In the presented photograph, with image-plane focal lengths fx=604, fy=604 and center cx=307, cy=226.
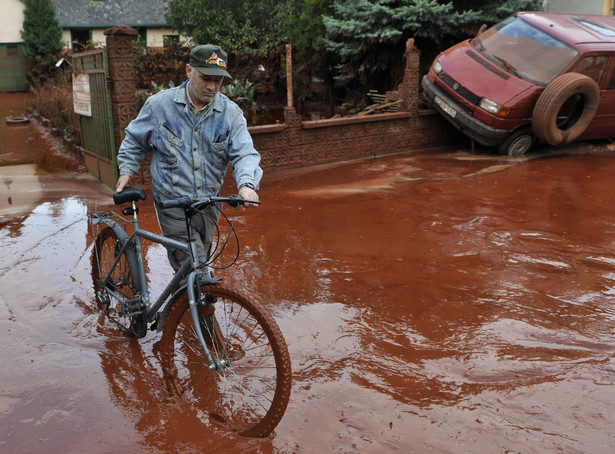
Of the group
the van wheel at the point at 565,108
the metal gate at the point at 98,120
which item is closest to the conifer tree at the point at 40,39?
the metal gate at the point at 98,120

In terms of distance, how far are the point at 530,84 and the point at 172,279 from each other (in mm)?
8877

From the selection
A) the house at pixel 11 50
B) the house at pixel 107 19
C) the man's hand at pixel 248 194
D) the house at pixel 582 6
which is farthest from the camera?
the house at pixel 107 19

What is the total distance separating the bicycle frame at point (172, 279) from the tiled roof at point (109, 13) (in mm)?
32621

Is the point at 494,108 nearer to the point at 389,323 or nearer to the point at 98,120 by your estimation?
the point at 98,120

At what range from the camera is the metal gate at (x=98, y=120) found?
8277 mm

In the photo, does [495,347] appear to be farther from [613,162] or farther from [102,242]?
[613,162]

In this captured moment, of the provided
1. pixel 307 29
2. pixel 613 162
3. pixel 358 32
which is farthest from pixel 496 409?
pixel 307 29

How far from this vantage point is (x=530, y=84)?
10578 mm

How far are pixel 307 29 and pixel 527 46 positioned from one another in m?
7.43

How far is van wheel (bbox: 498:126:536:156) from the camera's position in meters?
11.1

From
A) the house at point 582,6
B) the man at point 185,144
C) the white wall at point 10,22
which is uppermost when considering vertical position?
the white wall at point 10,22

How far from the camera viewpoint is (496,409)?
3.46 meters

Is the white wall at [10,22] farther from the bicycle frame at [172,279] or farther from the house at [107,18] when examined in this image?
the bicycle frame at [172,279]

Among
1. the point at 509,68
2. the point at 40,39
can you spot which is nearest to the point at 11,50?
the point at 40,39
